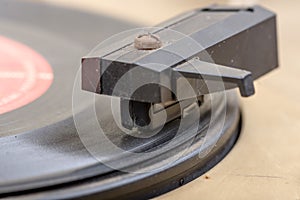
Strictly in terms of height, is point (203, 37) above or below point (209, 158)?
above

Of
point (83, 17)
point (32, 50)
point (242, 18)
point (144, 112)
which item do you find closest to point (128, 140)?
point (144, 112)

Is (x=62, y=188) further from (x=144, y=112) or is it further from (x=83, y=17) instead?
(x=83, y=17)

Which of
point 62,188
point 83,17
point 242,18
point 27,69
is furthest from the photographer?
point 83,17

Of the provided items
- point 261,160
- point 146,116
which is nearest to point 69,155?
point 146,116

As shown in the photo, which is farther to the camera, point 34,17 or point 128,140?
point 34,17

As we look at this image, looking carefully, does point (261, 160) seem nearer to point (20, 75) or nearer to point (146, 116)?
point (146, 116)

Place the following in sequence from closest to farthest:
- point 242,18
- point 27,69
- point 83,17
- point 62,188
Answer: point 62,188 → point 242,18 → point 27,69 → point 83,17

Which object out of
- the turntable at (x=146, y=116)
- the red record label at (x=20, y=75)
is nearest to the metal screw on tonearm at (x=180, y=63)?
the turntable at (x=146, y=116)

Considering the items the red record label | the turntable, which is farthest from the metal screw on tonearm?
the red record label
